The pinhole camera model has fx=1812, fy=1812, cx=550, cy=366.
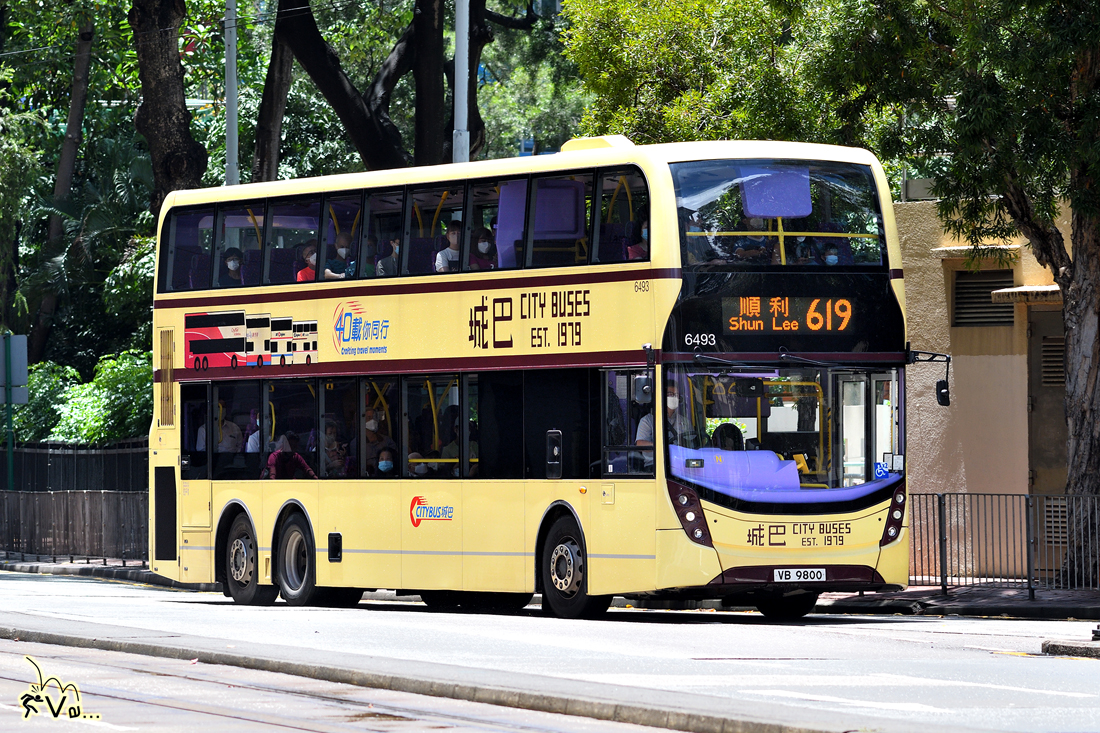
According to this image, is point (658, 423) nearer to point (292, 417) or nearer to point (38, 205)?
point (292, 417)

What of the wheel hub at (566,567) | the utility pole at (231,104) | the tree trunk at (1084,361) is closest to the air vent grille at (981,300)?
the tree trunk at (1084,361)

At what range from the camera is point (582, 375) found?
18.3 meters

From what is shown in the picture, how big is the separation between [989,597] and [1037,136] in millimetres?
5233

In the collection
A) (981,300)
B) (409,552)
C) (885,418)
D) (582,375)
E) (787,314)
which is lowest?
(409,552)

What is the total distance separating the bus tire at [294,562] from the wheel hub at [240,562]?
21.8 inches

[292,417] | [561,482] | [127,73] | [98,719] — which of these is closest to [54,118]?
[127,73]

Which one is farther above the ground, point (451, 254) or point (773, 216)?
point (773, 216)

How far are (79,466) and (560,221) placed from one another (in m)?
18.5

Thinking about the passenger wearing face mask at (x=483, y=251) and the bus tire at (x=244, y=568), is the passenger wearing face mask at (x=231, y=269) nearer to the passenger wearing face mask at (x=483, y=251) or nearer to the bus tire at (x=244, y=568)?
the bus tire at (x=244, y=568)

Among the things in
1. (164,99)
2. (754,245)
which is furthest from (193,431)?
(164,99)

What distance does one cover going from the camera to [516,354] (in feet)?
61.9

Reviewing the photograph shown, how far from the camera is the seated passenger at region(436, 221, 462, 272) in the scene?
19328mm

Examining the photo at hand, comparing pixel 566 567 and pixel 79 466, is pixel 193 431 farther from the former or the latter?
pixel 79 466

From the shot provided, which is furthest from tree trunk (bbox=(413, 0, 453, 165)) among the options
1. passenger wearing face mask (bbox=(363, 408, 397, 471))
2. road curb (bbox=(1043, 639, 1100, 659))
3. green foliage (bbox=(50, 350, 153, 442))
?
road curb (bbox=(1043, 639, 1100, 659))
